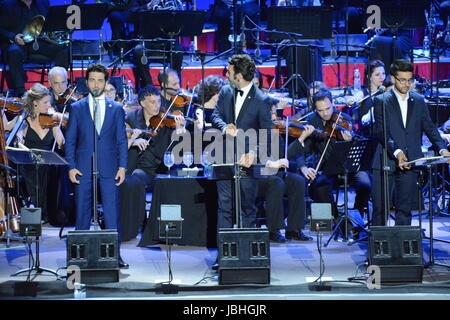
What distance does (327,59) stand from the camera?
34.4 feet

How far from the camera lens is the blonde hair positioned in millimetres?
7414

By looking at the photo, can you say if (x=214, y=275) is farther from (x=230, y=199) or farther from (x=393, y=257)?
(x=393, y=257)

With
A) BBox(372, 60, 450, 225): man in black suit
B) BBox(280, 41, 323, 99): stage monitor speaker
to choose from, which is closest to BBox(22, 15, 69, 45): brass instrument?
BBox(280, 41, 323, 99): stage monitor speaker

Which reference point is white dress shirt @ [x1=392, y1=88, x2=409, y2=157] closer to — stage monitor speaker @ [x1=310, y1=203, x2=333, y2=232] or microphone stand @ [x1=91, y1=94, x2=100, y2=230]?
stage monitor speaker @ [x1=310, y1=203, x2=333, y2=232]

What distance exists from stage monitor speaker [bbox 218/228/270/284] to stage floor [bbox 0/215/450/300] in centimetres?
8

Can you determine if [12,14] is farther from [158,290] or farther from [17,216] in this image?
[158,290]

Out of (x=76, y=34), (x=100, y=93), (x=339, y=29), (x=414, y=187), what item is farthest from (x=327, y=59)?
(x=100, y=93)

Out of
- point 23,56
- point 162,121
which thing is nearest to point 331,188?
point 162,121

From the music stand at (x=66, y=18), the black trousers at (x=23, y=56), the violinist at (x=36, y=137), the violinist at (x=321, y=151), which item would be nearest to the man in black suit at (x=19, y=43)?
A: the black trousers at (x=23, y=56)

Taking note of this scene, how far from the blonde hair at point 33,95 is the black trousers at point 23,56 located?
195cm

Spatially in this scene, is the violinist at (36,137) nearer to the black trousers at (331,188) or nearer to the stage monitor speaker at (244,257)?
the black trousers at (331,188)

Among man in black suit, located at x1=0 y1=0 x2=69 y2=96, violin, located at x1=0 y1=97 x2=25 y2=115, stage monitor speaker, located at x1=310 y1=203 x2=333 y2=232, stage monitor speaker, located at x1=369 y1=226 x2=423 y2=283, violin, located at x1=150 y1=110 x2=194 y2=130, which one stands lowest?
stage monitor speaker, located at x1=369 y1=226 x2=423 y2=283

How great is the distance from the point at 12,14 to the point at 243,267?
5845mm

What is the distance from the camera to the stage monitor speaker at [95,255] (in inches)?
215
